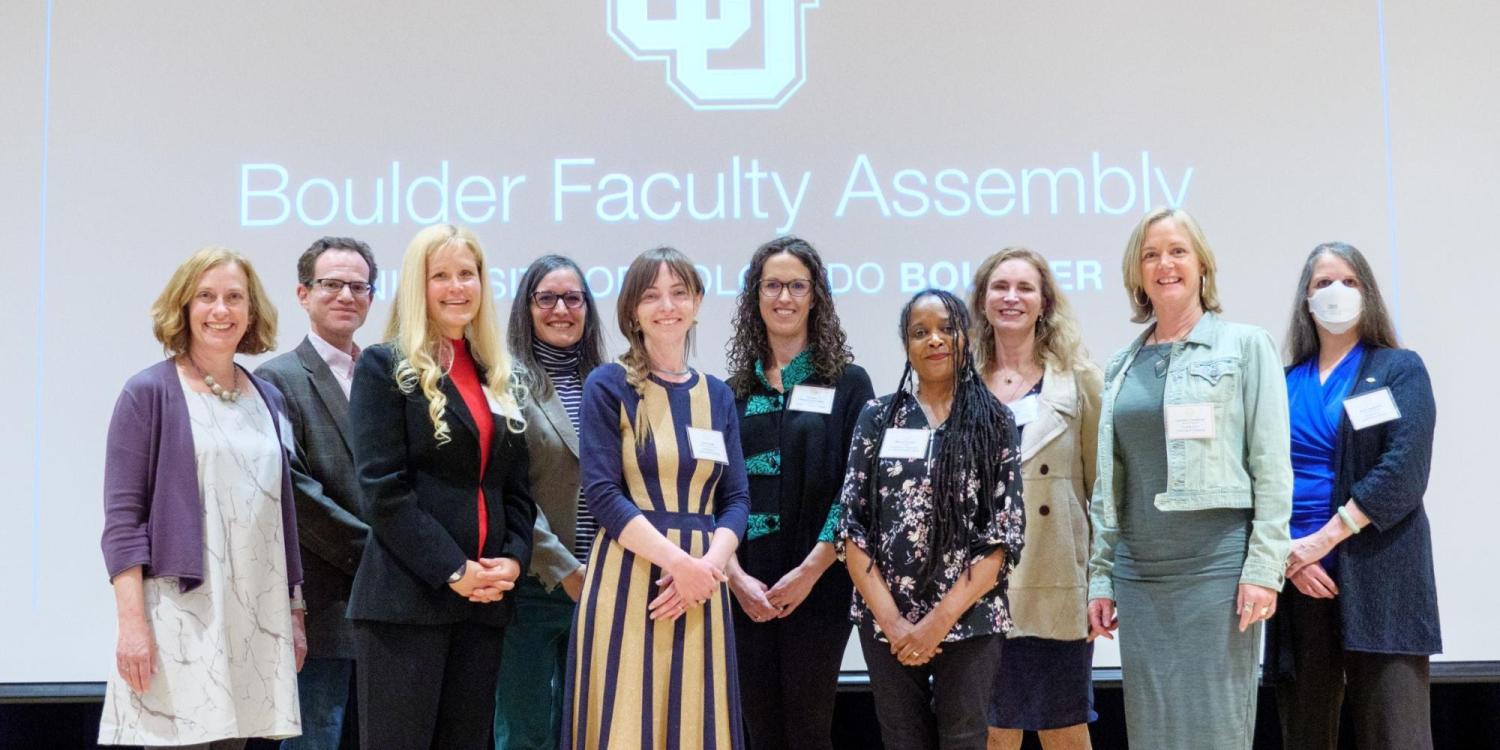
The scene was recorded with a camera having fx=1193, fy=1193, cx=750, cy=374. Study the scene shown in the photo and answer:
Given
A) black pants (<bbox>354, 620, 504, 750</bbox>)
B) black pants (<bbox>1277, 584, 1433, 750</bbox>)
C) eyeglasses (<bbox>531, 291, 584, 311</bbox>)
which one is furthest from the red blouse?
black pants (<bbox>1277, 584, 1433, 750</bbox>)

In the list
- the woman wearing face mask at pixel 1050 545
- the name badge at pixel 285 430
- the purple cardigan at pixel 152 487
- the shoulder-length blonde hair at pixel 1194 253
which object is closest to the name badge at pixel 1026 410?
the woman wearing face mask at pixel 1050 545

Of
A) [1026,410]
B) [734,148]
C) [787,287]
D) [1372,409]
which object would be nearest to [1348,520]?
[1372,409]

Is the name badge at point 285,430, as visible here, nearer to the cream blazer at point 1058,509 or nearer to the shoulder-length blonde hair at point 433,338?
the shoulder-length blonde hair at point 433,338

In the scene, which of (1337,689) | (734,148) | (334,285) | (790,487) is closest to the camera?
(1337,689)

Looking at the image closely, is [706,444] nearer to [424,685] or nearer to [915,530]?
[915,530]

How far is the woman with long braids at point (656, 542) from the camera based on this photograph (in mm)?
2566

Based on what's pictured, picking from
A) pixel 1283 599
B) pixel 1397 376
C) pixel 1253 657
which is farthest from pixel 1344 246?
pixel 1253 657

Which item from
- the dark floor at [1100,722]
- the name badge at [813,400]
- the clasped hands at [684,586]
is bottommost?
the dark floor at [1100,722]

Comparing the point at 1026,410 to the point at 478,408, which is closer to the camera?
the point at 478,408

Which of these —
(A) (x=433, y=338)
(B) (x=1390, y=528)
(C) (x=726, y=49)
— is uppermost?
(C) (x=726, y=49)

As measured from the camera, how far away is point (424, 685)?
2426 millimetres

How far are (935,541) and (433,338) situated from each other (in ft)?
3.92

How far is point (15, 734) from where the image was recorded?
4.22m

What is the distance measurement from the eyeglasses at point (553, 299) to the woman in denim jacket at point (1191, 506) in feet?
4.65
